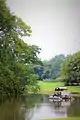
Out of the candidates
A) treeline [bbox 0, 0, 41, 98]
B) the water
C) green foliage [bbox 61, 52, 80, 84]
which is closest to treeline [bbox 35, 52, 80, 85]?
green foliage [bbox 61, 52, 80, 84]

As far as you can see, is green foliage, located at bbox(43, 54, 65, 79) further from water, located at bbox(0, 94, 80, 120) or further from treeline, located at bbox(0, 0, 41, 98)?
water, located at bbox(0, 94, 80, 120)

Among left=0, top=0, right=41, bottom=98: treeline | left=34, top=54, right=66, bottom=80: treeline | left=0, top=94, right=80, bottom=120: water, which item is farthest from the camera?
left=34, top=54, right=66, bottom=80: treeline

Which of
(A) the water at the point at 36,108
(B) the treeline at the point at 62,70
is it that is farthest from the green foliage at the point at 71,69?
(A) the water at the point at 36,108

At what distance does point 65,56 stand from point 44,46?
11.1 inches

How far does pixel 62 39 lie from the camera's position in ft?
12.8

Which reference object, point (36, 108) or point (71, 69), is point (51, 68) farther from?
point (36, 108)

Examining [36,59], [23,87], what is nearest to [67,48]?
[36,59]

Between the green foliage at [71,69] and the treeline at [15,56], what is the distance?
34cm

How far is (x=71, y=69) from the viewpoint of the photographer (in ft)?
13.0

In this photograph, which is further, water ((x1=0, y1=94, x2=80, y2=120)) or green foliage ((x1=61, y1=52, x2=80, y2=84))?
green foliage ((x1=61, y1=52, x2=80, y2=84))

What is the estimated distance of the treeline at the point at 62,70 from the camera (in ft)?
12.6

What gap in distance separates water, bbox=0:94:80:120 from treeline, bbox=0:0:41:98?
123 millimetres

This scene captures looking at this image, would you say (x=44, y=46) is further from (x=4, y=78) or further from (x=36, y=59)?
(x=4, y=78)

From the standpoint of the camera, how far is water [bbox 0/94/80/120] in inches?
139
